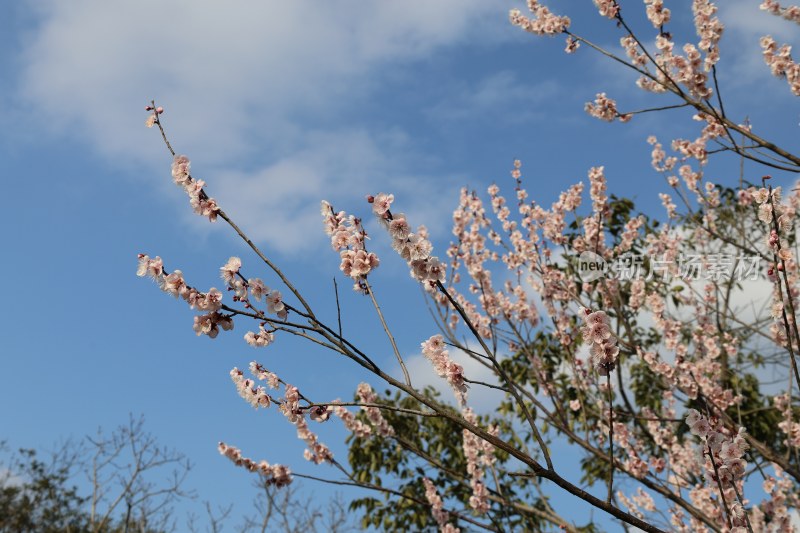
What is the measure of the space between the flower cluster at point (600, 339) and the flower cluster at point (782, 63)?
10.0 feet

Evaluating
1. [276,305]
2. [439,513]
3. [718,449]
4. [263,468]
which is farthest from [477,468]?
[276,305]

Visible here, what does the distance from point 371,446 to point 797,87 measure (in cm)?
516

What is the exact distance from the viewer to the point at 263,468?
3752 millimetres

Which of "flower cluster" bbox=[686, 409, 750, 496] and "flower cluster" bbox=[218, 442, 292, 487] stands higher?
"flower cluster" bbox=[686, 409, 750, 496]

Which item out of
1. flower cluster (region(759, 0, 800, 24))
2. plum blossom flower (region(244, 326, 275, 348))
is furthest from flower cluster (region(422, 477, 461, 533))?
flower cluster (region(759, 0, 800, 24))

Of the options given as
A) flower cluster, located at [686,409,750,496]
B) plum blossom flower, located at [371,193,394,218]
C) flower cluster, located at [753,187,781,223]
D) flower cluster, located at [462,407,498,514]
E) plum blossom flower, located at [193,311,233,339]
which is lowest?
plum blossom flower, located at [193,311,233,339]

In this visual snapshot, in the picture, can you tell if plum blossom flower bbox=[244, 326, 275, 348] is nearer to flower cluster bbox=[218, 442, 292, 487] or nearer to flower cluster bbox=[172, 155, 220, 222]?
flower cluster bbox=[172, 155, 220, 222]

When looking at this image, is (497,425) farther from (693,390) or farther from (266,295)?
(266,295)

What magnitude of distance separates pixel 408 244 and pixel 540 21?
355cm

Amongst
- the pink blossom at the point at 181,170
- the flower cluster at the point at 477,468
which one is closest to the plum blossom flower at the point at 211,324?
the pink blossom at the point at 181,170

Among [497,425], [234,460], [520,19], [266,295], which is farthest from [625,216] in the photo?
[266,295]

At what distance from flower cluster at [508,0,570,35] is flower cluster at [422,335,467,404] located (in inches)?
125

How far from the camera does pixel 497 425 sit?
23.2ft

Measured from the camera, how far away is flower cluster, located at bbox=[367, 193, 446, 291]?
2.16 m
